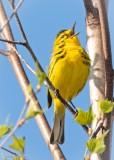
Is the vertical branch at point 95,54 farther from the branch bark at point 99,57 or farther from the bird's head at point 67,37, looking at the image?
the bird's head at point 67,37

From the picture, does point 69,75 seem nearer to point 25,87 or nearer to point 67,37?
point 67,37

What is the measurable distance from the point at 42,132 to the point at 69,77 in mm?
1089

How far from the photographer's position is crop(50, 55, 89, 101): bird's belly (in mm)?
4168

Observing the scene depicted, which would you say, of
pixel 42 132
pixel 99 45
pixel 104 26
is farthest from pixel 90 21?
pixel 42 132

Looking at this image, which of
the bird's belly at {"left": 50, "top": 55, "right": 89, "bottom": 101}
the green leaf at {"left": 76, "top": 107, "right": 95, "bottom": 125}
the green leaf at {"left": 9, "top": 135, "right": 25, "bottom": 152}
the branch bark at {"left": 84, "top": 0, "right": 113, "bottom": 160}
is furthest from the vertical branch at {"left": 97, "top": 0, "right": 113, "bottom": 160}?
the bird's belly at {"left": 50, "top": 55, "right": 89, "bottom": 101}

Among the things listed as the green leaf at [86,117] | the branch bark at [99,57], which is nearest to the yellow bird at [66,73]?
the branch bark at [99,57]

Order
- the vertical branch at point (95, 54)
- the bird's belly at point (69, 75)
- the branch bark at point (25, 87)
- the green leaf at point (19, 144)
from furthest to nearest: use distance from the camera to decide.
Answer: the bird's belly at point (69, 75) → the branch bark at point (25, 87) → the vertical branch at point (95, 54) → the green leaf at point (19, 144)

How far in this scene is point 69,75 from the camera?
13.7 ft

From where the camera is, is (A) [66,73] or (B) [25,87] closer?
(B) [25,87]

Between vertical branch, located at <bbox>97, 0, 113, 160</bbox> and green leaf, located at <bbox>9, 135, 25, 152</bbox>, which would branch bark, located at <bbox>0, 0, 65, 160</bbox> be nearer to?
vertical branch, located at <bbox>97, 0, 113, 160</bbox>

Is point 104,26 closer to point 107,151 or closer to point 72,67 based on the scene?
point 107,151

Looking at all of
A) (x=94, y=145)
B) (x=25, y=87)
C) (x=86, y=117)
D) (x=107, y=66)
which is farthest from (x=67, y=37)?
(x=94, y=145)

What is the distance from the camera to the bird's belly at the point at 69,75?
13.7 ft

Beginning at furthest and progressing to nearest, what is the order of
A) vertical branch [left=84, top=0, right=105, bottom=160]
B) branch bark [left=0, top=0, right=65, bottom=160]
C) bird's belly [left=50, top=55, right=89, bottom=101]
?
bird's belly [left=50, top=55, right=89, bottom=101] < branch bark [left=0, top=0, right=65, bottom=160] < vertical branch [left=84, top=0, right=105, bottom=160]
